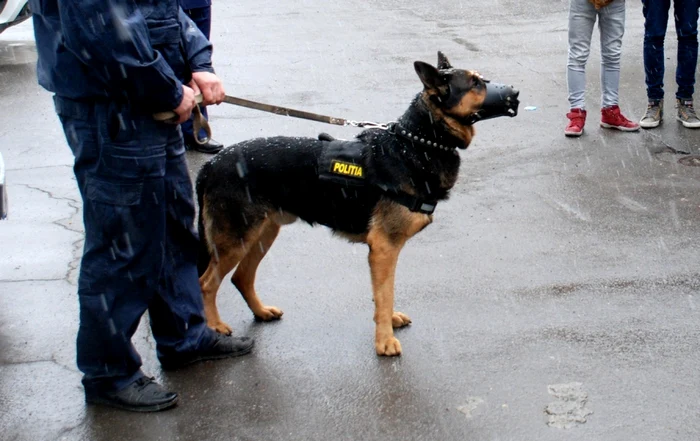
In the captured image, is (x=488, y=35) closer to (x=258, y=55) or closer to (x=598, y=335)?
(x=258, y=55)

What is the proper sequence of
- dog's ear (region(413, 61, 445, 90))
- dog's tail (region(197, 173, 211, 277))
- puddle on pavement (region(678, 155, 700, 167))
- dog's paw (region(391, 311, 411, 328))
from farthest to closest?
puddle on pavement (region(678, 155, 700, 167)) < dog's paw (region(391, 311, 411, 328)) < dog's tail (region(197, 173, 211, 277)) < dog's ear (region(413, 61, 445, 90))

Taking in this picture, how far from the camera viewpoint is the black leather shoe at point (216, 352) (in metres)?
4.14

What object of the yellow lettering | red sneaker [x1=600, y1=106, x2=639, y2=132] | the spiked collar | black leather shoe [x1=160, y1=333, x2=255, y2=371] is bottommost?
red sneaker [x1=600, y1=106, x2=639, y2=132]

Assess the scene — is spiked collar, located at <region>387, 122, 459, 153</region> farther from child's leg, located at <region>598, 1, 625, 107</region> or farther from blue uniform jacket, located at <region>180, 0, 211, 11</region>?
child's leg, located at <region>598, 1, 625, 107</region>

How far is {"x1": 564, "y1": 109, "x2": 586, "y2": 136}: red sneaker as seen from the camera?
24.9 ft

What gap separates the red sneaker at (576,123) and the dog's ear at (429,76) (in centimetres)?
383

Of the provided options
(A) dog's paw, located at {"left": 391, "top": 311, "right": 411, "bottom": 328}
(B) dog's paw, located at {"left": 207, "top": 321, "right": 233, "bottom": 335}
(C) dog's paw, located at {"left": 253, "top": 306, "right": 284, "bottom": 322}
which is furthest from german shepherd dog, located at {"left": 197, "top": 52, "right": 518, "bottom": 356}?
(C) dog's paw, located at {"left": 253, "top": 306, "right": 284, "bottom": 322}

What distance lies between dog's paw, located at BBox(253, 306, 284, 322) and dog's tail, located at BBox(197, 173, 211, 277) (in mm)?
420

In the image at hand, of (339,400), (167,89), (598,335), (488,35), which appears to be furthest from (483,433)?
(488,35)

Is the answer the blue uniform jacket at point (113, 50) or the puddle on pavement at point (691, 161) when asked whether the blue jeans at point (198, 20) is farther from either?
the puddle on pavement at point (691, 161)

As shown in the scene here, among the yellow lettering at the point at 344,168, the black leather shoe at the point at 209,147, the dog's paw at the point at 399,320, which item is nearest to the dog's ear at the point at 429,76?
the yellow lettering at the point at 344,168

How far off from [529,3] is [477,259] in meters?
10.5

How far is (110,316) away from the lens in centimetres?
365

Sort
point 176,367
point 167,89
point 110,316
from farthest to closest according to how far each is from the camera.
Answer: point 176,367 < point 110,316 < point 167,89
